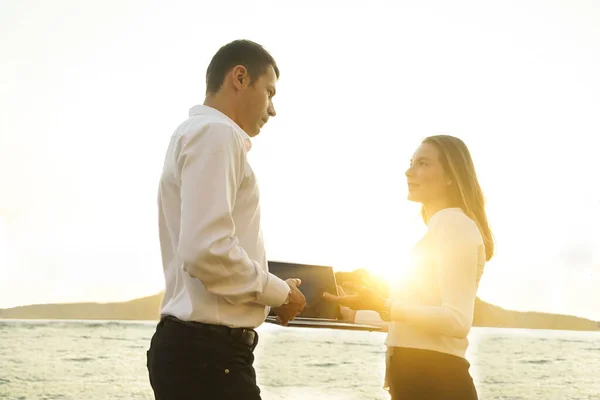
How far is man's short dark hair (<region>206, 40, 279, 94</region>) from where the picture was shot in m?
2.02

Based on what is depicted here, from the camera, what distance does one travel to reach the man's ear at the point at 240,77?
6.54ft

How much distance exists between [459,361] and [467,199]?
1.99 ft

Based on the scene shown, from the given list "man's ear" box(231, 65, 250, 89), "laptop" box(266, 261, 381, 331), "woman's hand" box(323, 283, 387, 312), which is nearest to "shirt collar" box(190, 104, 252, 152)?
"man's ear" box(231, 65, 250, 89)

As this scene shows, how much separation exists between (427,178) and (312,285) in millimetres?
612

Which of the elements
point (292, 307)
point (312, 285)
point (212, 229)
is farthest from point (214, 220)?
point (312, 285)

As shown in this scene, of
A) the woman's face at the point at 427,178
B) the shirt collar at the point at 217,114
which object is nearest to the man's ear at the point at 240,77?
the shirt collar at the point at 217,114

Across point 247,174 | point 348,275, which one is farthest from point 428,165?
point 247,174

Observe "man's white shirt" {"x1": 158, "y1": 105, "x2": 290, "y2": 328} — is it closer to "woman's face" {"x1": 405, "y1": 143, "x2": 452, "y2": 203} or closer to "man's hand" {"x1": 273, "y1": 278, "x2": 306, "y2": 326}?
"man's hand" {"x1": 273, "y1": 278, "x2": 306, "y2": 326}

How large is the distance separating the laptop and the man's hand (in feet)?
0.97

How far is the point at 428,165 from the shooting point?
8.10 ft

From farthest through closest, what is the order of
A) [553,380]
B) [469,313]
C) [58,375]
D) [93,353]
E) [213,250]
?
1. [93,353]
2. [553,380]
3. [58,375]
4. [469,313]
5. [213,250]

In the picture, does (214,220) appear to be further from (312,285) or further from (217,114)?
(312,285)

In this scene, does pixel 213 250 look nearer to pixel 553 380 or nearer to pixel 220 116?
pixel 220 116

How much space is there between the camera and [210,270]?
1.66 m
